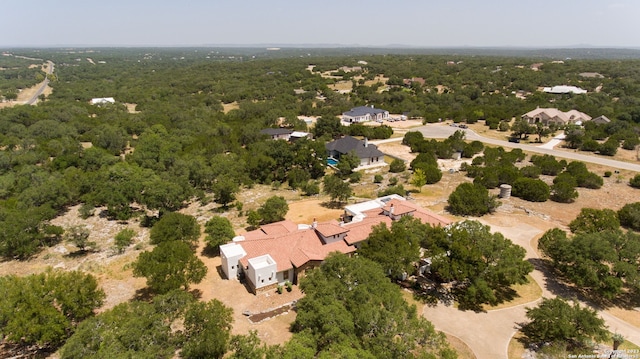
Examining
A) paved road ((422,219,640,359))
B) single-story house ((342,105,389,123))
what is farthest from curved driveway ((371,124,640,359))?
single-story house ((342,105,389,123))

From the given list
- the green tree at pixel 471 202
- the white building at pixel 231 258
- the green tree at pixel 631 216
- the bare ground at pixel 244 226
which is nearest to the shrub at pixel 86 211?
the bare ground at pixel 244 226

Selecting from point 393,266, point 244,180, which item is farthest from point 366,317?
point 244,180

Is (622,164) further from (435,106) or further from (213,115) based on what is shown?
(213,115)

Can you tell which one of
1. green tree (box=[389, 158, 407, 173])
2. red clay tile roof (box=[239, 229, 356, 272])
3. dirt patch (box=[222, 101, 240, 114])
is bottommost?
green tree (box=[389, 158, 407, 173])

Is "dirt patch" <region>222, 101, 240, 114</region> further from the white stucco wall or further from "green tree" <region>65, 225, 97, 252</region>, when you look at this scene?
the white stucco wall

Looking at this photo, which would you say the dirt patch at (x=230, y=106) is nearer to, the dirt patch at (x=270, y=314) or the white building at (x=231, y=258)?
the white building at (x=231, y=258)

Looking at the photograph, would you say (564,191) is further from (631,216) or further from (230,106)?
(230,106)

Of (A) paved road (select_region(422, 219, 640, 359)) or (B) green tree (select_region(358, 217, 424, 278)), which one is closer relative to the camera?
(A) paved road (select_region(422, 219, 640, 359))
